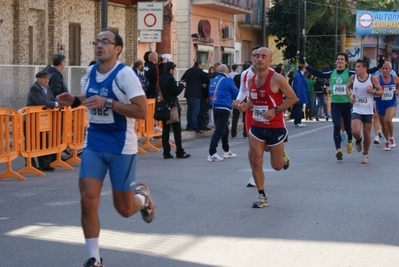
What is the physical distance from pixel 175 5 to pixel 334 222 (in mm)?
31050

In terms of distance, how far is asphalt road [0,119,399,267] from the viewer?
728cm

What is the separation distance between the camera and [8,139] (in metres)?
12.7

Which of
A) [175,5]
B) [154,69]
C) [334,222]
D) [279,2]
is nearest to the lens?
[334,222]

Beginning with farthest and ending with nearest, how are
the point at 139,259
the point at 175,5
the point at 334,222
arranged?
the point at 175,5 → the point at 334,222 → the point at 139,259

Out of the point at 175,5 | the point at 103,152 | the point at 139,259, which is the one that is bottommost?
the point at 139,259

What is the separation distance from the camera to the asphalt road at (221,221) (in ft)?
23.9

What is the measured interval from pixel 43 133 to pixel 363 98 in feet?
18.5

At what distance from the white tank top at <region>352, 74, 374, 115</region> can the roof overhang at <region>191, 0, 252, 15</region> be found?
24471 millimetres

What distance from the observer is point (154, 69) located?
18.4m

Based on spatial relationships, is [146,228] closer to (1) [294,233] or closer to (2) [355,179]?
(1) [294,233]

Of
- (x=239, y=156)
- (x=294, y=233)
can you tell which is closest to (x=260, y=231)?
(x=294, y=233)

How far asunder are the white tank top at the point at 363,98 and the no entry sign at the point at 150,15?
230 inches

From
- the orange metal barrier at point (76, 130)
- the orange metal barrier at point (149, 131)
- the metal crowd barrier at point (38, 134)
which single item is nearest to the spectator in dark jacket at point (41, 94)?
the metal crowd barrier at point (38, 134)

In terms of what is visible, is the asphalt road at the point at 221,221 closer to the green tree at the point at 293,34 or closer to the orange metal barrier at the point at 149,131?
the orange metal barrier at the point at 149,131
